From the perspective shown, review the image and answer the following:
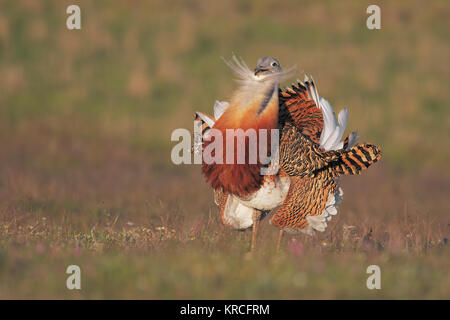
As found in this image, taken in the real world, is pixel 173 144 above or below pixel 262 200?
above

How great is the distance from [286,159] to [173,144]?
9.57 metres

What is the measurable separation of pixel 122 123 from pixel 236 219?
31.4 feet

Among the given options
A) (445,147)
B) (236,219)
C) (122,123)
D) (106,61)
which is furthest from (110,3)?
(236,219)

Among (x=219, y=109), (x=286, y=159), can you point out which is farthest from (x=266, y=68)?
(x=219, y=109)

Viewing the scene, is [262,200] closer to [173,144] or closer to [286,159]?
[286,159]

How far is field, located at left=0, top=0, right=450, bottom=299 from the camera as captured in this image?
18.5 feet

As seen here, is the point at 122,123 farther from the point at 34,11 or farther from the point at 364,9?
the point at 364,9

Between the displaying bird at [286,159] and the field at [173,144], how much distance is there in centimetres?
34

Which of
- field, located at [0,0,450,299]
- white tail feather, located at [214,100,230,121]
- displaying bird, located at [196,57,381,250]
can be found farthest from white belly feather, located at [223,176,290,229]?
white tail feather, located at [214,100,230,121]

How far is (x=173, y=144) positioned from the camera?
1597 centimetres

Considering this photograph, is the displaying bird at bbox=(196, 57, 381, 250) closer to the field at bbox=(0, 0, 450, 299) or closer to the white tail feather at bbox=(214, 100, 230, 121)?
the white tail feather at bbox=(214, 100, 230, 121)

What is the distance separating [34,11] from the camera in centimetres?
2006

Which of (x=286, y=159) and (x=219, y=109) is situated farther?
(x=219, y=109)

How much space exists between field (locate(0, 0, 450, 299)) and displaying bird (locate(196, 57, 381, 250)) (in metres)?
0.34
